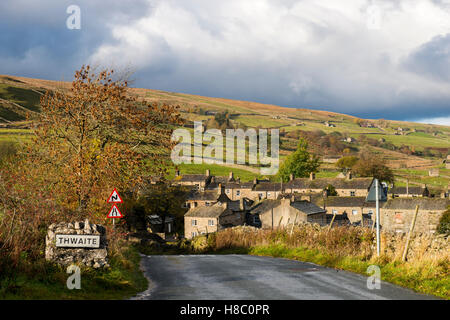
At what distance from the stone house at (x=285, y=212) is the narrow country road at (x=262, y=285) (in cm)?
3424

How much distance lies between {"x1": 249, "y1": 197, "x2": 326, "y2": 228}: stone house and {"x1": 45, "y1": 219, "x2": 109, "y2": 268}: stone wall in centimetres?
3842

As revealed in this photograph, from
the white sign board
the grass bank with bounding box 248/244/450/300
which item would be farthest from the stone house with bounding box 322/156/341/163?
the white sign board

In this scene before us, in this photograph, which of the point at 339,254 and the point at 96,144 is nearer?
the point at 339,254

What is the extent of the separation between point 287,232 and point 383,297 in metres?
14.0

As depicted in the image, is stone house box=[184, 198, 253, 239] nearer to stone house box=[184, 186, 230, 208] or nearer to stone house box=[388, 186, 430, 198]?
stone house box=[184, 186, 230, 208]

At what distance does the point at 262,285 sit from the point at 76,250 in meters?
5.39

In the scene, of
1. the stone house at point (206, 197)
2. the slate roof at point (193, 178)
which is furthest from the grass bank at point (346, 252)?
the slate roof at point (193, 178)

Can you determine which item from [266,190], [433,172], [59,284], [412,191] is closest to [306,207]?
[266,190]

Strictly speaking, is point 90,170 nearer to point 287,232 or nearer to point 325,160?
point 287,232

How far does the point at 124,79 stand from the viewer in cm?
2402

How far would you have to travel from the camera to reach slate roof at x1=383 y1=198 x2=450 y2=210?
5888 cm

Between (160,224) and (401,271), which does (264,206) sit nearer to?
(160,224)

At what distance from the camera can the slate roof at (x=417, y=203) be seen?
193 ft

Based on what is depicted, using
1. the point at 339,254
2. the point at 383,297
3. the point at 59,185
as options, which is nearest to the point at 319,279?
the point at 383,297
